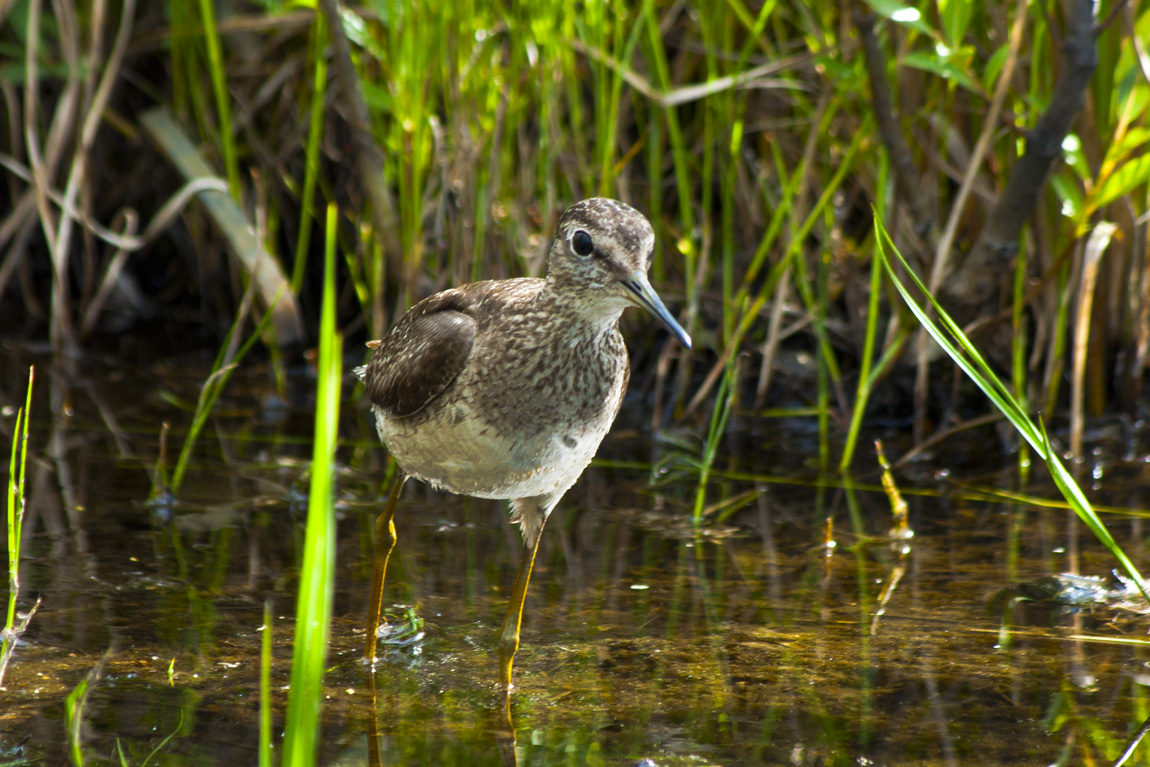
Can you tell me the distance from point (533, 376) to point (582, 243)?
14.5 inches

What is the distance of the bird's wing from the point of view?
11.0ft

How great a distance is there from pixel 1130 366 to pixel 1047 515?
41.9 inches

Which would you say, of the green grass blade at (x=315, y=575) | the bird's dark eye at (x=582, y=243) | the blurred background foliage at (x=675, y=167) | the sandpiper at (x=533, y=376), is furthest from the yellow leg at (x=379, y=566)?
the green grass blade at (x=315, y=575)

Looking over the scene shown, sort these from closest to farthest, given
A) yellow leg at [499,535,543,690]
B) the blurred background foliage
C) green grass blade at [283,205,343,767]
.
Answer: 1. green grass blade at [283,205,343,767]
2. yellow leg at [499,535,543,690]
3. the blurred background foliage

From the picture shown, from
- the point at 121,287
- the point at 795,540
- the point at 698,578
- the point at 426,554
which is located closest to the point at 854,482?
the point at 795,540

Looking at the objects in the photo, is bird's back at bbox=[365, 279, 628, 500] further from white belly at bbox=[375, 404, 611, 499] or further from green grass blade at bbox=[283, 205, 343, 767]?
green grass blade at bbox=[283, 205, 343, 767]

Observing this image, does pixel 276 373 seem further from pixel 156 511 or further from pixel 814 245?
pixel 814 245

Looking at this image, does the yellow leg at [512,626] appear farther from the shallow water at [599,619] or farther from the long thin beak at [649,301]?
the long thin beak at [649,301]

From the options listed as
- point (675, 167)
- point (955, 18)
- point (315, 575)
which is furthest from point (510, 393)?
point (675, 167)

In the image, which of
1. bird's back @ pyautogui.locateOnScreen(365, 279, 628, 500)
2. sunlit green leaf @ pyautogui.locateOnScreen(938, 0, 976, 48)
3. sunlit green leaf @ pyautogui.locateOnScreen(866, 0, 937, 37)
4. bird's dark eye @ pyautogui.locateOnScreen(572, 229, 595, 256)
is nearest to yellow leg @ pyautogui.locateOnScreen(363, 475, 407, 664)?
bird's back @ pyautogui.locateOnScreen(365, 279, 628, 500)

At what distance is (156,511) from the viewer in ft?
14.3

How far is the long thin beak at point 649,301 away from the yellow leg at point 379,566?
1128 mm

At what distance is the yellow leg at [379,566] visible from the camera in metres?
3.43

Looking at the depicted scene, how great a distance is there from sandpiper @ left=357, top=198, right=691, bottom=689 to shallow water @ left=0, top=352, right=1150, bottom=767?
1.01 ft
